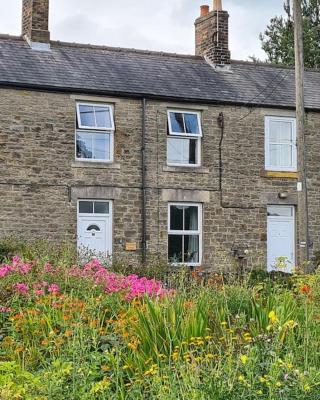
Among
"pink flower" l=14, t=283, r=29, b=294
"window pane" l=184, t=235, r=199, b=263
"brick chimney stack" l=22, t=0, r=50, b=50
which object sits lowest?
"pink flower" l=14, t=283, r=29, b=294

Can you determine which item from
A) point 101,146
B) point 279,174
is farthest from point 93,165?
point 279,174

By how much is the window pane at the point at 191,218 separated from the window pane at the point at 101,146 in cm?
273

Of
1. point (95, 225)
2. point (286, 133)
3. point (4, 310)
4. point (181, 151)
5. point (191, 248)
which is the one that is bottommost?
point (4, 310)

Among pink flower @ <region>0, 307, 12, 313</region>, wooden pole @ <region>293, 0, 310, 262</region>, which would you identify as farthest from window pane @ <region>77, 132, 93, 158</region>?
pink flower @ <region>0, 307, 12, 313</region>

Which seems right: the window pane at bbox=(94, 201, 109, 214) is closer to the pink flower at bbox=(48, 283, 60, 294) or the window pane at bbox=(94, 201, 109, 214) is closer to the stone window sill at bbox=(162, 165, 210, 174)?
the stone window sill at bbox=(162, 165, 210, 174)

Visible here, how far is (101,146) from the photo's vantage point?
21.6 meters

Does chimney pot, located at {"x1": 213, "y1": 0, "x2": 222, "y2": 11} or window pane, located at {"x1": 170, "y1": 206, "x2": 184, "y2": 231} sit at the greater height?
chimney pot, located at {"x1": 213, "y1": 0, "x2": 222, "y2": 11}

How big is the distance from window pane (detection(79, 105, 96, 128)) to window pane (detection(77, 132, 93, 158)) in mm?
293

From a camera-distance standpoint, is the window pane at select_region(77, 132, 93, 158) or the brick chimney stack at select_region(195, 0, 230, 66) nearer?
the window pane at select_region(77, 132, 93, 158)

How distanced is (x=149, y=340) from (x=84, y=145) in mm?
14742

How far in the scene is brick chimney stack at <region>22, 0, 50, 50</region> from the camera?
22.6m

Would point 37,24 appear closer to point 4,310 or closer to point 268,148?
point 268,148

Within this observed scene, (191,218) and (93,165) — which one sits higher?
(93,165)

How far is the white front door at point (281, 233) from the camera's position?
75.6 ft
